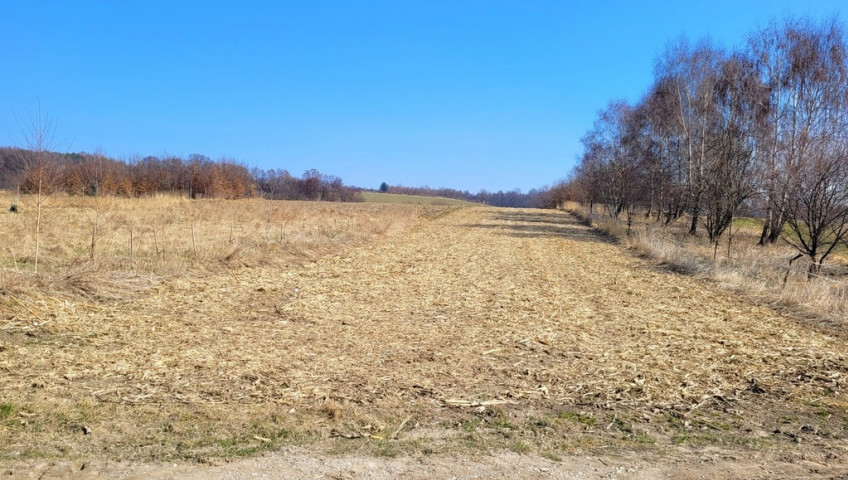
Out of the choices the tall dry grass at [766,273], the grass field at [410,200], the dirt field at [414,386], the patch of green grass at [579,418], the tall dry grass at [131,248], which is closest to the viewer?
the dirt field at [414,386]

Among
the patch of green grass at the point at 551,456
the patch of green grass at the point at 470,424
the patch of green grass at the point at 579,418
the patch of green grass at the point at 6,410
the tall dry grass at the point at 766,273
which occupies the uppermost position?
the tall dry grass at the point at 766,273

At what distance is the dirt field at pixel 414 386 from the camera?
415cm

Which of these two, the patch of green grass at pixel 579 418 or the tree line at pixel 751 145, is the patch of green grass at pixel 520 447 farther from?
the tree line at pixel 751 145

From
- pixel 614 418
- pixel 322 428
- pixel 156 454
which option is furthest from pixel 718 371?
pixel 156 454

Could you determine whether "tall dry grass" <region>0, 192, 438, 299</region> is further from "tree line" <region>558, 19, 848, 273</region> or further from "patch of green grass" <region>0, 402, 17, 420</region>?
"tree line" <region>558, 19, 848, 273</region>

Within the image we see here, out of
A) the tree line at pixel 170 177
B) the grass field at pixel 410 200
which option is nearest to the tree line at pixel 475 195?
the grass field at pixel 410 200

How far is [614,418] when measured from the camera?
515cm

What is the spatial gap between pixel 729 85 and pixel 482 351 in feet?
85.7

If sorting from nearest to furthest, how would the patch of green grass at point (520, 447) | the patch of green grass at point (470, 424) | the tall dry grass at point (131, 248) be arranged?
the patch of green grass at point (520, 447) < the patch of green grass at point (470, 424) < the tall dry grass at point (131, 248)

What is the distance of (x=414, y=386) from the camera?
5.88m

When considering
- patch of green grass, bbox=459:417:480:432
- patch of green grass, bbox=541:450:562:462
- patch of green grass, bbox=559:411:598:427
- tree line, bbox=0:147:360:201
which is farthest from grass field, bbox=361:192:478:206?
patch of green grass, bbox=541:450:562:462

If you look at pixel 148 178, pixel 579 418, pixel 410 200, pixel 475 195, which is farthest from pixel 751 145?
pixel 475 195

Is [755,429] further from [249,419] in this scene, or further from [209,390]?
[209,390]

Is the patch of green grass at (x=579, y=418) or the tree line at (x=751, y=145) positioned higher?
the tree line at (x=751, y=145)
